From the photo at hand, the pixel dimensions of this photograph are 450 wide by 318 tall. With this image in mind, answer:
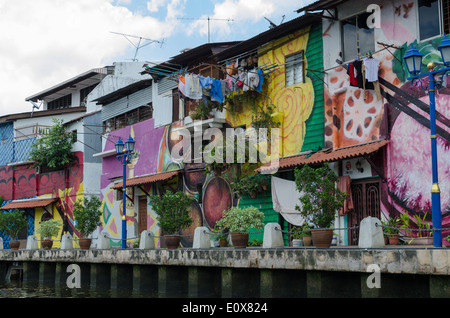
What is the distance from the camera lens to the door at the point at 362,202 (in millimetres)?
20328

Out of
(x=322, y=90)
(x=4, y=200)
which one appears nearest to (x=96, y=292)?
(x=322, y=90)

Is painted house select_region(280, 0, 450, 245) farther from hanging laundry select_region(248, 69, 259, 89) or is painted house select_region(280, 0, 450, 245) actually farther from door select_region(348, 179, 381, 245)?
hanging laundry select_region(248, 69, 259, 89)

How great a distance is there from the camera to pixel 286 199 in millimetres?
23031

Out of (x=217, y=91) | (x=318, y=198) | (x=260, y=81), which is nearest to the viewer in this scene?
(x=318, y=198)

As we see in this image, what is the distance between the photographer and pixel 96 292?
2255cm

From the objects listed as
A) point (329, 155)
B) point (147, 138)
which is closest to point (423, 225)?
point (329, 155)

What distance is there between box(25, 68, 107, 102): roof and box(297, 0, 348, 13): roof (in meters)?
20.7

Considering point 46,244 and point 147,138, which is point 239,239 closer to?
point 147,138

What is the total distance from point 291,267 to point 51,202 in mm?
26329

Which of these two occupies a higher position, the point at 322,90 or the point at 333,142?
the point at 322,90

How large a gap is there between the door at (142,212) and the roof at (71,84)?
35.1ft

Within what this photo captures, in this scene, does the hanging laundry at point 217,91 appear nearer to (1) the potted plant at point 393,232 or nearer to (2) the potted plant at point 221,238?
(2) the potted plant at point 221,238

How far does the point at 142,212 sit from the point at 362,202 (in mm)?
14668
